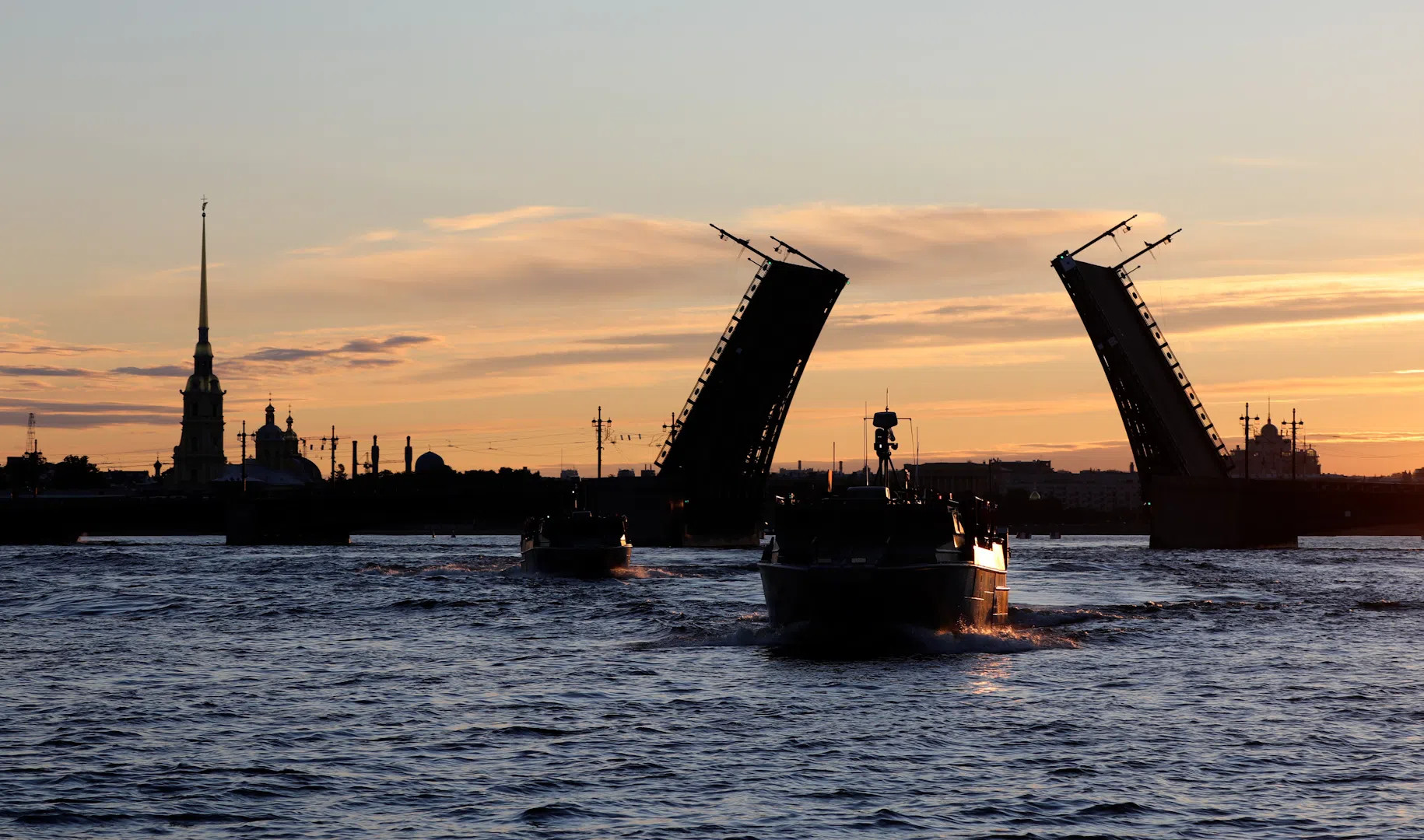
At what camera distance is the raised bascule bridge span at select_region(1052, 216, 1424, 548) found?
76.5 m

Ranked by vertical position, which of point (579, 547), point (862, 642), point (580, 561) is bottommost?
point (862, 642)

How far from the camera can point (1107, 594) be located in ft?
183

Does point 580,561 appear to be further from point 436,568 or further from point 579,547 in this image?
Answer: point 436,568

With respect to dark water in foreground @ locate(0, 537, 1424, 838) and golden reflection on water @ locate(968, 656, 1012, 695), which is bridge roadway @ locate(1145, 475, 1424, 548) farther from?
golden reflection on water @ locate(968, 656, 1012, 695)

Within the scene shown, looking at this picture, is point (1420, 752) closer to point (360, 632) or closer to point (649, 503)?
point (360, 632)

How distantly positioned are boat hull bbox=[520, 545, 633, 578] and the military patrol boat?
102 feet

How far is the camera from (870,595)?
3183 centimetres

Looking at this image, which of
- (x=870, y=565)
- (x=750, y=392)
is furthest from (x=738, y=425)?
(x=870, y=565)

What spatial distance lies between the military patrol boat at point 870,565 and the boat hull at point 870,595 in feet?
0.05

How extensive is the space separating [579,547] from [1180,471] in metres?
36.3

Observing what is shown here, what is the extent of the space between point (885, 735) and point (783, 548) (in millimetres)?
11330

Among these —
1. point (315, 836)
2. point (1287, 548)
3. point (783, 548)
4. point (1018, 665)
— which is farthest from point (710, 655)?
point (1287, 548)

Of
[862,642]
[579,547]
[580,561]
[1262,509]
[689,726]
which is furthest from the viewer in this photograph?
[1262,509]

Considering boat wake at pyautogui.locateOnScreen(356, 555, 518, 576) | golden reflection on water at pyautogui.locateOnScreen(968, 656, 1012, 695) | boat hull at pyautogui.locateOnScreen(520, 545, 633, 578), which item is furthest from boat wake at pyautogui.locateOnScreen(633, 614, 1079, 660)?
boat wake at pyautogui.locateOnScreen(356, 555, 518, 576)
